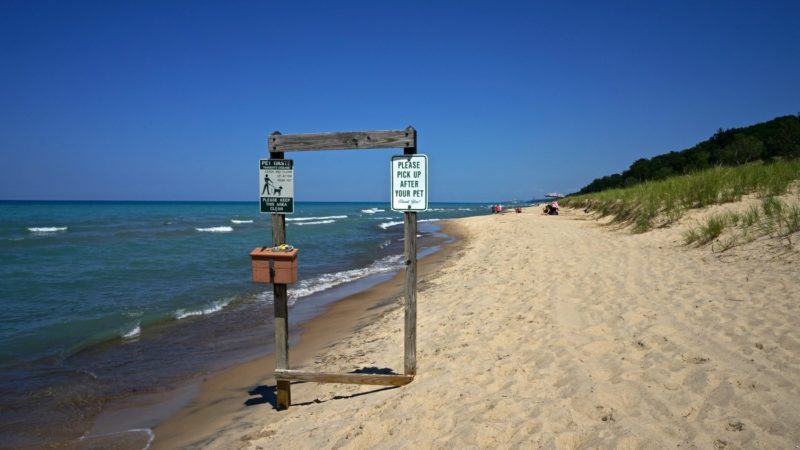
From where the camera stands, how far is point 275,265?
4.44 meters

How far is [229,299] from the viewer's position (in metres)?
10.5

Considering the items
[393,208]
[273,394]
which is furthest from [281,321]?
[393,208]

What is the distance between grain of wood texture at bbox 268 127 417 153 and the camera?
4238mm

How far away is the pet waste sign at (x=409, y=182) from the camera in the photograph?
4.21 m

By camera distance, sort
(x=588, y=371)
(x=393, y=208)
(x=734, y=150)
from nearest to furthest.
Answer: (x=588, y=371), (x=393, y=208), (x=734, y=150)

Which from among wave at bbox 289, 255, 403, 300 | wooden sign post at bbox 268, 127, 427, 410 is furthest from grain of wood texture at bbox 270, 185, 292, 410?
wave at bbox 289, 255, 403, 300

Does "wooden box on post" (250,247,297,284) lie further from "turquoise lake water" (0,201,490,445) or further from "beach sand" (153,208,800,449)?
"turquoise lake water" (0,201,490,445)

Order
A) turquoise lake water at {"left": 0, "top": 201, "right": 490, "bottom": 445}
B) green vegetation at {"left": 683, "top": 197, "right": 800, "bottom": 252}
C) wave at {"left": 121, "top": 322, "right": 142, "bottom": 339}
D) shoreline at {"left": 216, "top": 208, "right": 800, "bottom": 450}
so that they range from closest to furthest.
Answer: shoreline at {"left": 216, "top": 208, "right": 800, "bottom": 450} < turquoise lake water at {"left": 0, "top": 201, "right": 490, "bottom": 445} < green vegetation at {"left": 683, "top": 197, "right": 800, "bottom": 252} < wave at {"left": 121, "top": 322, "right": 142, "bottom": 339}

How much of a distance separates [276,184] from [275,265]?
2.79 feet

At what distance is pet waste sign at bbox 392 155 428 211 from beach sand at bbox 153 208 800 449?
183cm

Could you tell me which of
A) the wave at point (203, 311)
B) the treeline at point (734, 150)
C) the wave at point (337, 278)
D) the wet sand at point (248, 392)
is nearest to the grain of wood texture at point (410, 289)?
the wet sand at point (248, 392)

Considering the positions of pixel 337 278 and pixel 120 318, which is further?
pixel 337 278

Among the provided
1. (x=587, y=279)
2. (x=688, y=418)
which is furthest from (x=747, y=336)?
(x=587, y=279)

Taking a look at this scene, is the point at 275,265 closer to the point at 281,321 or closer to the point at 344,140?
the point at 281,321
